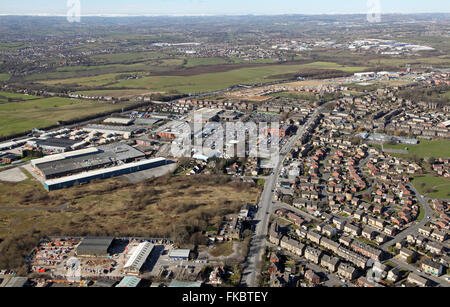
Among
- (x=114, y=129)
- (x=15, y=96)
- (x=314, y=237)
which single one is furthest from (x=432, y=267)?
(x=15, y=96)

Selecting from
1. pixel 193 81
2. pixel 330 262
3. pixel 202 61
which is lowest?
pixel 330 262

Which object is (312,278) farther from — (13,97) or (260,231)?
(13,97)

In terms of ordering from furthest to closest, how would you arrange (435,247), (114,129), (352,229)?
(114,129) < (352,229) < (435,247)

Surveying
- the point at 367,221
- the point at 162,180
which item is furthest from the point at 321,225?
the point at 162,180

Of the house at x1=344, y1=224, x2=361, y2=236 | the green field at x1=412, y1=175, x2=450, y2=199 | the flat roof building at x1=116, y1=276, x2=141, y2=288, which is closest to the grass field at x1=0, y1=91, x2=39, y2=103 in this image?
the flat roof building at x1=116, y1=276, x2=141, y2=288

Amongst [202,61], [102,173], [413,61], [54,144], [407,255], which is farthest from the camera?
[202,61]

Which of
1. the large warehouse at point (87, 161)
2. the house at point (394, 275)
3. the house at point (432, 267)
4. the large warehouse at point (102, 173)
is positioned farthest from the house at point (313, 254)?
the large warehouse at point (87, 161)

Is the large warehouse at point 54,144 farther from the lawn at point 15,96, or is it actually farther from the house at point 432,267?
the house at point 432,267
